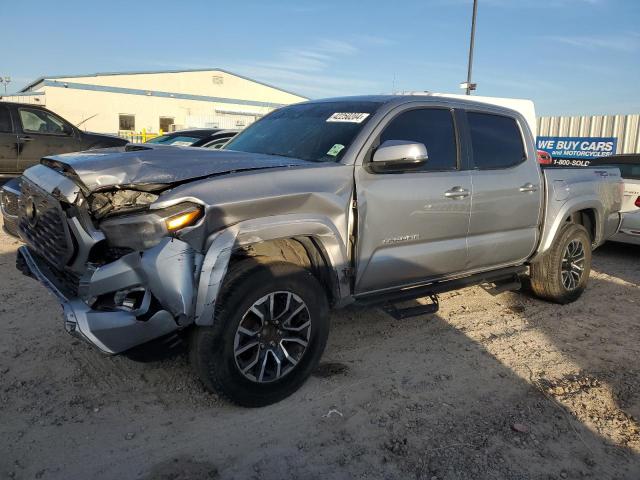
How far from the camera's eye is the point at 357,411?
3236 mm

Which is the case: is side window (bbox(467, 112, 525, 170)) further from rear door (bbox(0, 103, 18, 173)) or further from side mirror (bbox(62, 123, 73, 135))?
rear door (bbox(0, 103, 18, 173))

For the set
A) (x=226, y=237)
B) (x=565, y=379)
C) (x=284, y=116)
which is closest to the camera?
(x=226, y=237)

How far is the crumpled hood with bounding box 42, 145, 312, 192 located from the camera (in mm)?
2893

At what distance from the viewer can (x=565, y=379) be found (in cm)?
377

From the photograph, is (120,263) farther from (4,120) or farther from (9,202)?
(4,120)

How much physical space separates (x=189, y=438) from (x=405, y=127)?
104 inches

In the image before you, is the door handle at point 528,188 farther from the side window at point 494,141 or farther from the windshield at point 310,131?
the windshield at point 310,131

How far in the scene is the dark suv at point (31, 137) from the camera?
10.4 metres

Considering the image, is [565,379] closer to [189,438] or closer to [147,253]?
[189,438]

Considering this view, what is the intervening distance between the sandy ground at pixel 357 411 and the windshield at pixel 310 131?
1.56m

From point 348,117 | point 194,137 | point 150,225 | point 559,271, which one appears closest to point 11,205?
point 150,225

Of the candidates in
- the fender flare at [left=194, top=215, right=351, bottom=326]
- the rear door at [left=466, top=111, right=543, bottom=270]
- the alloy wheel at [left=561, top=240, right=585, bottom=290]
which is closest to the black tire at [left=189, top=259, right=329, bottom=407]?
the fender flare at [left=194, top=215, right=351, bottom=326]

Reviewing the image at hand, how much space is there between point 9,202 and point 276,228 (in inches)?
92.8

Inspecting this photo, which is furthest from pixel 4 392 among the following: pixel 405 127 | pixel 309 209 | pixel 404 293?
pixel 405 127
